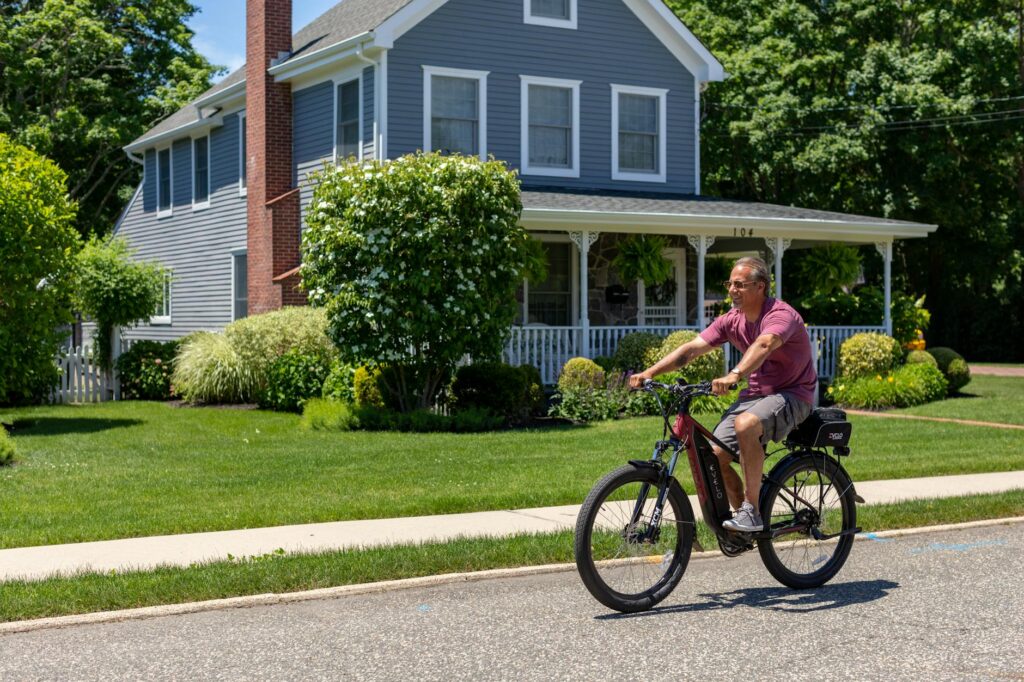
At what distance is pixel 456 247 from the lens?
17.5 m

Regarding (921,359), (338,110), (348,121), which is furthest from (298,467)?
(921,359)

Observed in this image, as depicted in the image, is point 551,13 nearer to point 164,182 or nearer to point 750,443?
point 164,182

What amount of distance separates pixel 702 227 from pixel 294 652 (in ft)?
56.1

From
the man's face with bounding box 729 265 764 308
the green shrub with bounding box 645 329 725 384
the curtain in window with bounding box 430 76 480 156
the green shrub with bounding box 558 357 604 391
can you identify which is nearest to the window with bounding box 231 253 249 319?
the curtain in window with bounding box 430 76 480 156

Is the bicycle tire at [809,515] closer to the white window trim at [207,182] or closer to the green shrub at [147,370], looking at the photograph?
the green shrub at [147,370]

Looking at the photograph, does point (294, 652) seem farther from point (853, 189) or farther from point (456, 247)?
point (853, 189)

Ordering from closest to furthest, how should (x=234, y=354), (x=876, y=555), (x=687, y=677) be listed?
(x=687, y=677) < (x=876, y=555) < (x=234, y=354)

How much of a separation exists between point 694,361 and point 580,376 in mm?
2047

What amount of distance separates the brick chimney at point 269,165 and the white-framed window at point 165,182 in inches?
246

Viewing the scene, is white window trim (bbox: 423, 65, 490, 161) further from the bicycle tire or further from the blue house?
the bicycle tire

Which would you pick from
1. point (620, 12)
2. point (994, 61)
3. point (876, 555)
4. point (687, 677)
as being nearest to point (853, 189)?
point (994, 61)

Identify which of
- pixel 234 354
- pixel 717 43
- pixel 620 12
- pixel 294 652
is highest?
pixel 717 43

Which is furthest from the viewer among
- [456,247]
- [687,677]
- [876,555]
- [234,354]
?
[234,354]

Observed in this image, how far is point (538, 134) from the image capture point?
24078 mm
